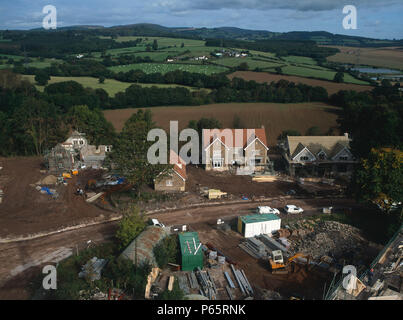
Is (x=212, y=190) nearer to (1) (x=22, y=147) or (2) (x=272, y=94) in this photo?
(1) (x=22, y=147)

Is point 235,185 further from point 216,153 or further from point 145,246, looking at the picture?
point 145,246

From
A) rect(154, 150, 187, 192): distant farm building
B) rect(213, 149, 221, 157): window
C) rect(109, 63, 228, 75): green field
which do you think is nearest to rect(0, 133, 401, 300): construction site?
rect(154, 150, 187, 192): distant farm building

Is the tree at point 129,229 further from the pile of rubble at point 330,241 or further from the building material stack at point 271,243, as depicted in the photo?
the pile of rubble at point 330,241

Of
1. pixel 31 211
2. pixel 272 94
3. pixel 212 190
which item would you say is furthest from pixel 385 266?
pixel 272 94

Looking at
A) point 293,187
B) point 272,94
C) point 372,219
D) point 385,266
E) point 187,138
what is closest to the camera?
point 385,266

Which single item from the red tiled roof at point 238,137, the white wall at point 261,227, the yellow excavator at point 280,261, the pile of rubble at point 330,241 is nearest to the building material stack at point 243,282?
the yellow excavator at point 280,261

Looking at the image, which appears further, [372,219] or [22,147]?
[22,147]
